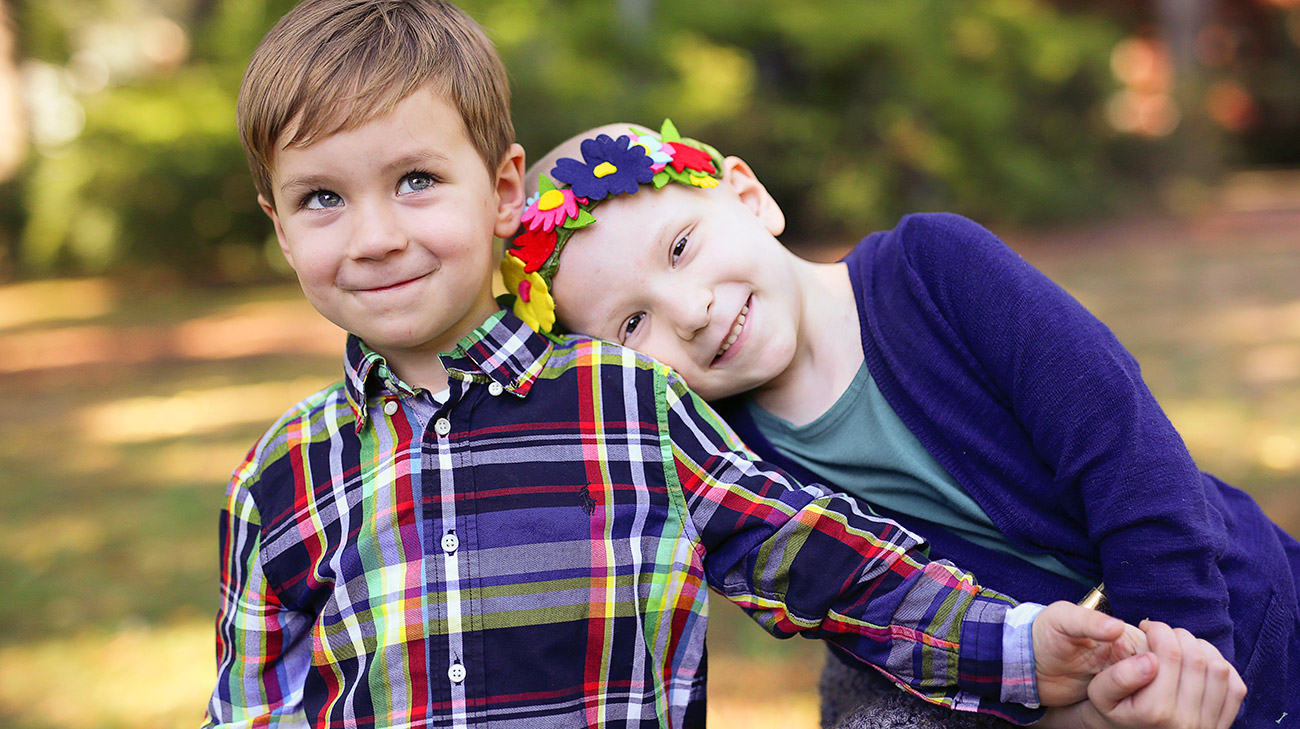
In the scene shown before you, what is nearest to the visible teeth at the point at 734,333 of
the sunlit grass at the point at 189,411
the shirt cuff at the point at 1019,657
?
the shirt cuff at the point at 1019,657

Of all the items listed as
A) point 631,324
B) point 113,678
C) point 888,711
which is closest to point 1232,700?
point 888,711

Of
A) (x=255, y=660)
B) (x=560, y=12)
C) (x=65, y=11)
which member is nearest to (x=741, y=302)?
(x=255, y=660)

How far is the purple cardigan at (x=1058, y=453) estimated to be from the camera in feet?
5.17

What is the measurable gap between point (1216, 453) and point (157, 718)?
14.9 feet

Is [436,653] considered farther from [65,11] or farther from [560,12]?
[65,11]

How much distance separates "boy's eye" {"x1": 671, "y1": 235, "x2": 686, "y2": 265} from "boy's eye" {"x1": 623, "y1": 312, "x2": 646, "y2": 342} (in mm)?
116

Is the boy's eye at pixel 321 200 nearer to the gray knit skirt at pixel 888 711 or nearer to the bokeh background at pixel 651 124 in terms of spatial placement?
the gray knit skirt at pixel 888 711

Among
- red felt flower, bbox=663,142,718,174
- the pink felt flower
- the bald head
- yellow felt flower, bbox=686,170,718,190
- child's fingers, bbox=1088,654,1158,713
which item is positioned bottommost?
child's fingers, bbox=1088,654,1158,713

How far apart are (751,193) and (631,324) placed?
1.33ft

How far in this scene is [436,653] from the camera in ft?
5.49

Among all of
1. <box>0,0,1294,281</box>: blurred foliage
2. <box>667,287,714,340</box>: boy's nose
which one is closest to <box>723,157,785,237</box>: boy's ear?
<box>667,287,714,340</box>: boy's nose

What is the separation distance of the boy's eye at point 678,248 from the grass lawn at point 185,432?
1.87 metres

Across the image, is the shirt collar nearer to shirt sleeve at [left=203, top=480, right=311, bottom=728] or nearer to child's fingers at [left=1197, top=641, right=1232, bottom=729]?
shirt sleeve at [left=203, top=480, right=311, bottom=728]

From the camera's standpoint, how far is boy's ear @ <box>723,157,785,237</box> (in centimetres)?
205
